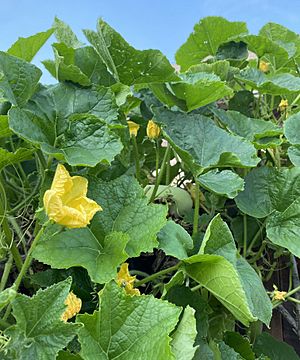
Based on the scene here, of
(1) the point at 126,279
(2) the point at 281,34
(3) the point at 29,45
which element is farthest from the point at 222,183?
(2) the point at 281,34

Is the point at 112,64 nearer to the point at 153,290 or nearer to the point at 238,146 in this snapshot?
the point at 238,146

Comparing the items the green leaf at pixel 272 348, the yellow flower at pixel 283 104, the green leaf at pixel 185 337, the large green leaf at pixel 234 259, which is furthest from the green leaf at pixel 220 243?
the yellow flower at pixel 283 104

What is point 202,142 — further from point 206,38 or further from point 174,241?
point 206,38

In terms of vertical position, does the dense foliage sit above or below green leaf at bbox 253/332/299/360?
above

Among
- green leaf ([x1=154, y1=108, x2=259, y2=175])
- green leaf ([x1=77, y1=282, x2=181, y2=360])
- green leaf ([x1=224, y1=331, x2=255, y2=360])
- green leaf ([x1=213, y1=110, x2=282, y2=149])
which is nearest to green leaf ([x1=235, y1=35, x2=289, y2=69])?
green leaf ([x1=213, y1=110, x2=282, y2=149])

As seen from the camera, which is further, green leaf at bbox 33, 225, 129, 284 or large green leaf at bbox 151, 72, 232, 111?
large green leaf at bbox 151, 72, 232, 111

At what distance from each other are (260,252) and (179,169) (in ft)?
0.72

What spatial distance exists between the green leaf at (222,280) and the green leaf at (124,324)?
0.07 m

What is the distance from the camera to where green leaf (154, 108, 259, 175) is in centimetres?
73

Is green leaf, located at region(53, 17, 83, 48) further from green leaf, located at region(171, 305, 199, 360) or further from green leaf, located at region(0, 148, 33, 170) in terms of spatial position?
green leaf, located at region(171, 305, 199, 360)

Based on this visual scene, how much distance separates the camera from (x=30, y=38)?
744mm

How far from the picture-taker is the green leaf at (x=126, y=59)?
72 cm

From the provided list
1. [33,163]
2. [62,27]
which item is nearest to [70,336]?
[33,163]

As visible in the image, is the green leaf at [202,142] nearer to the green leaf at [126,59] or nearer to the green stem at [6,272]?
the green leaf at [126,59]
